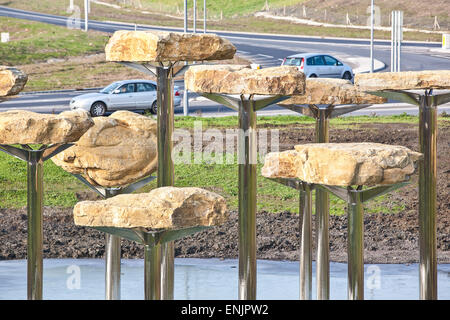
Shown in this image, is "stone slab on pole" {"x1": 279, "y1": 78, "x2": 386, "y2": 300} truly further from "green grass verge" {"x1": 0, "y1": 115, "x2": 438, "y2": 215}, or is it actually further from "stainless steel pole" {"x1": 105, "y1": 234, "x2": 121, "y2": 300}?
"green grass verge" {"x1": 0, "y1": 115, "x2": 438, "y2": 215}

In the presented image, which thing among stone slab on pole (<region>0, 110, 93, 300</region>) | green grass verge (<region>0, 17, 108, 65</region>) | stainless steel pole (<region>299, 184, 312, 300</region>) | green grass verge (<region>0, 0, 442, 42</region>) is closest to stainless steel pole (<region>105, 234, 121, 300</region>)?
stone slab on pole (<region>0, 110, 93, 300</region>)

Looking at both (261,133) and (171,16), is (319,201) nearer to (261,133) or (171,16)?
(261,133)

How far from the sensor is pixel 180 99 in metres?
41.0

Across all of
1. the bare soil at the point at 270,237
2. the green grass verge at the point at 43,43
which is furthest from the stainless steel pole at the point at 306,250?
the green grass verge at the point at 43,43

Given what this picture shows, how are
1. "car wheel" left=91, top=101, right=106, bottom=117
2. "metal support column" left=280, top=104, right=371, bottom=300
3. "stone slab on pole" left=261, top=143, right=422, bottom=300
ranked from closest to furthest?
"stone slab on pole" left=261, top=143, right=422, bottom=300, "metal support column" left=280, top=104, right=371, bottom=300, "car wheel" left=91, top=101, right=106, bottom=117

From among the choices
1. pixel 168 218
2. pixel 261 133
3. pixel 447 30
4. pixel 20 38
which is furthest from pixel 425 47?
pixel 168 218

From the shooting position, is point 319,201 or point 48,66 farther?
point 48,66

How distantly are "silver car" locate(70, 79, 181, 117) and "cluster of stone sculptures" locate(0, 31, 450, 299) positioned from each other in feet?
77.1

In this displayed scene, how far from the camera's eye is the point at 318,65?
1811 inches

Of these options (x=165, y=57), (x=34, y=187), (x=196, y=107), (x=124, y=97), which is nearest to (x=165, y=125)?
(x=165, y=57)

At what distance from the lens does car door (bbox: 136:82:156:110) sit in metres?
39.6

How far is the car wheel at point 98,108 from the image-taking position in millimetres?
38562

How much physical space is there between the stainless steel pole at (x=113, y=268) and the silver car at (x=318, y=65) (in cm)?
3124

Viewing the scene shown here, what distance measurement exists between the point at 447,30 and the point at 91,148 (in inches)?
2529
